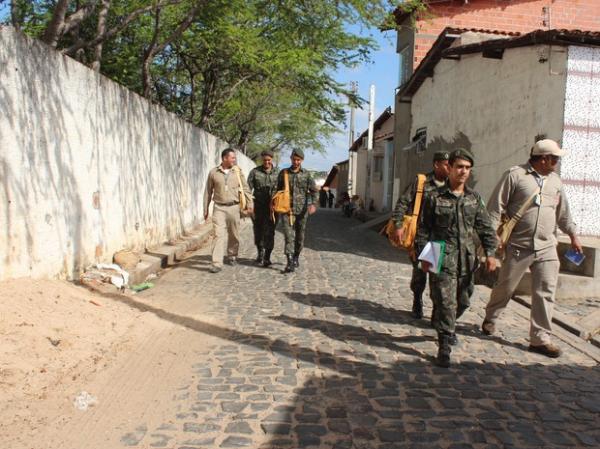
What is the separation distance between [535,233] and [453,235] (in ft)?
2.91

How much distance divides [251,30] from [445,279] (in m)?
10.4

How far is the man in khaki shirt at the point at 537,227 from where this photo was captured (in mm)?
5156

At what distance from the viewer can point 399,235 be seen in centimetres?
548

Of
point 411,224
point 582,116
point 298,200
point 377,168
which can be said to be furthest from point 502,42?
point 377,168

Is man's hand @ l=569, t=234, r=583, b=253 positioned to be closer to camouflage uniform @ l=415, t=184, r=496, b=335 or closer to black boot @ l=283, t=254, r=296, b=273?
camouflage uniform @ l=415, t=184, r=496, b=335

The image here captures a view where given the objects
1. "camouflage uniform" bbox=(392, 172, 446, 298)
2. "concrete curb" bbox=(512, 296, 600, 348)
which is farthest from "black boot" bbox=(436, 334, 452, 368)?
"concrete curb" bbox=(512, 296, 600, 348)

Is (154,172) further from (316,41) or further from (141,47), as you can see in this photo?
(141,47)

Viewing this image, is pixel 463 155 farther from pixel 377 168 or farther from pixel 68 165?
pixel 377 168

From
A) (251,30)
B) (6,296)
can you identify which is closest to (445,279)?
(6,296)

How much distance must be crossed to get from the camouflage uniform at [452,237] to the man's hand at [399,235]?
0.37 metres

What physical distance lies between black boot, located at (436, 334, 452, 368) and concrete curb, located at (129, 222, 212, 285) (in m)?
4.26

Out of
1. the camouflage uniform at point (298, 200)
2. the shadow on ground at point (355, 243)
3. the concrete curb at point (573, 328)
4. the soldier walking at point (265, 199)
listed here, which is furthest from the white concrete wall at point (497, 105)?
the soldier walking at point (265, 199)

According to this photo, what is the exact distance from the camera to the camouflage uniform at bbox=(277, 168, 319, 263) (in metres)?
8.88

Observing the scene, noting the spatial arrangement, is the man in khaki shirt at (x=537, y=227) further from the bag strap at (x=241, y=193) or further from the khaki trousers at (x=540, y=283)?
the bag strap at (x=241, y=193)
